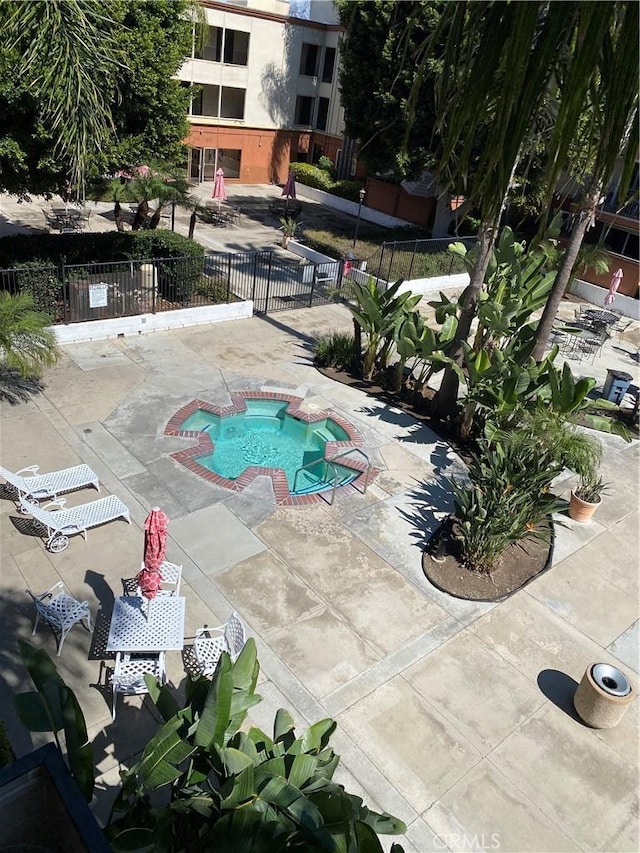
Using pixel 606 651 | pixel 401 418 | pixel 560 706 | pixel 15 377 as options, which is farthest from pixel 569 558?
pixel 15 377

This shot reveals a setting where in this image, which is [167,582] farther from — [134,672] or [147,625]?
[134,672]

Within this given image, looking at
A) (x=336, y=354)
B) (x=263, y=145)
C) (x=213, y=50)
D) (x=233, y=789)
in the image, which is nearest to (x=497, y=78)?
(x=233, y=789)

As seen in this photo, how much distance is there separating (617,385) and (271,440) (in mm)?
8213

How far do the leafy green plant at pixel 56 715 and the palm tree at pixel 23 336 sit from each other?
266 inches

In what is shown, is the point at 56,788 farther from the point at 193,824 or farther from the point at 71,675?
the point at 71,675

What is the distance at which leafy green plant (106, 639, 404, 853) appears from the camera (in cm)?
355

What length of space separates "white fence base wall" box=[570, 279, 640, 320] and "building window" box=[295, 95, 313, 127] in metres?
21.3

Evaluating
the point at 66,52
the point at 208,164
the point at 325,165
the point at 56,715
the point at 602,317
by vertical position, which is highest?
the point at 66,52

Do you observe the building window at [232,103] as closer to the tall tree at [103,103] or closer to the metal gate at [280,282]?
the metal gate at [280,282]

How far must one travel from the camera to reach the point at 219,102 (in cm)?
3319

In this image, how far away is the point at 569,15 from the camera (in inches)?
83.1

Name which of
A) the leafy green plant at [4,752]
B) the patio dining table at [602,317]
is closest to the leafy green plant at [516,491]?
the leafy green plant at [4,752]

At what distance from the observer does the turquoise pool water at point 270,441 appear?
11.1 m

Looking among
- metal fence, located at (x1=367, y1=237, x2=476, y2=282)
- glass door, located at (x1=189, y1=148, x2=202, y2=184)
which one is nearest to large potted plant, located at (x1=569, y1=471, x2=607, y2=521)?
metal fence, located at (x1=367, y1=237, x2=476, y2=282)
